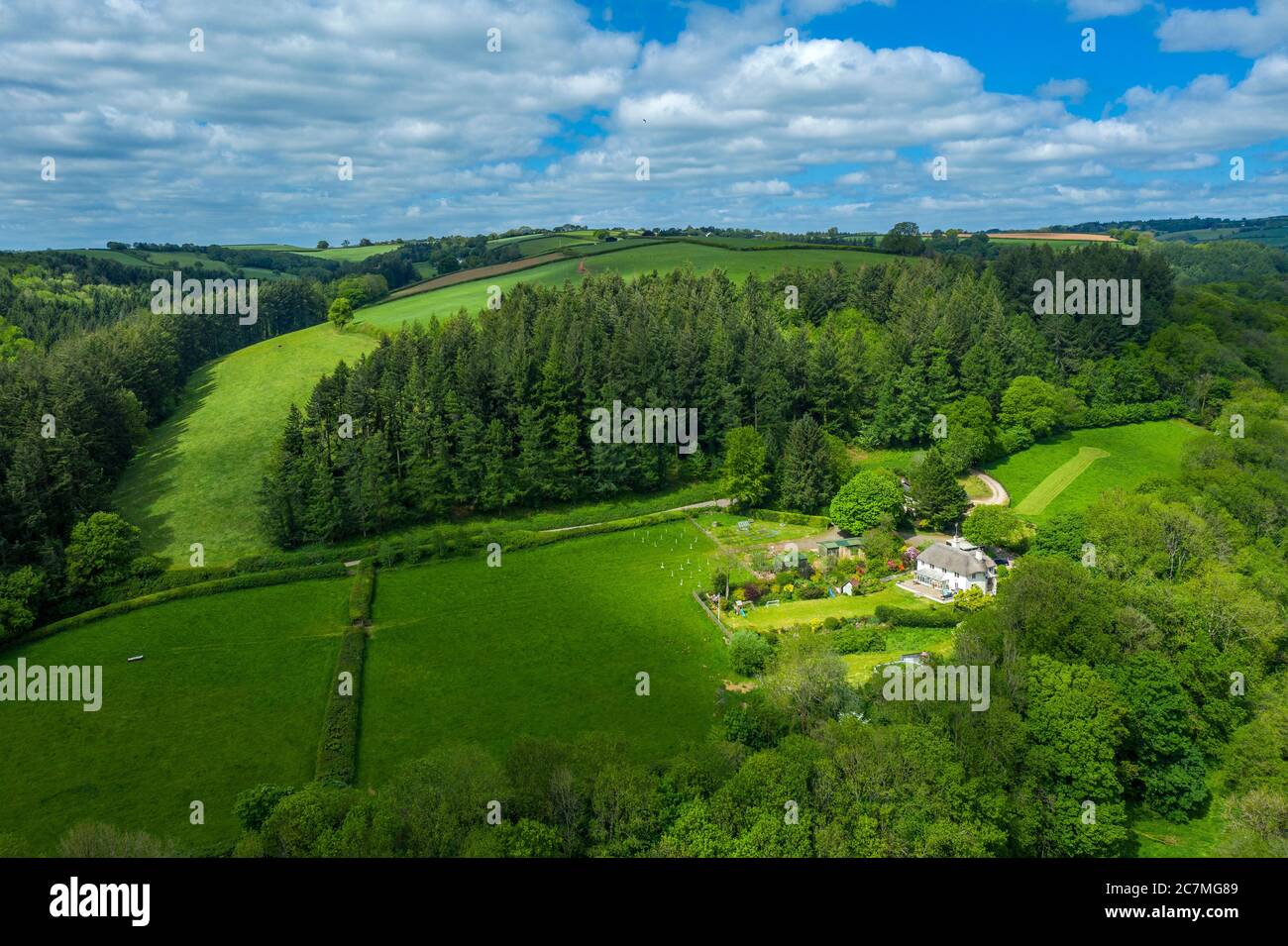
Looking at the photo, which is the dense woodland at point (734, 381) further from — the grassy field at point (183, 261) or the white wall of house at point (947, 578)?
the grassy field at point (183, 261)

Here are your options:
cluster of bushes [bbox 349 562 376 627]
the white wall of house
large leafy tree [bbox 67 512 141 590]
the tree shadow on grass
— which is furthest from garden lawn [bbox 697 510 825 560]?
large leafy tree [bbox 67 512 141 590]

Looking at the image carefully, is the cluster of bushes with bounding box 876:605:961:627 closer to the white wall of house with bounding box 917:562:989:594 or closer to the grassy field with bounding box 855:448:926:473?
the white wall of house with bounding box 917:562:989:594

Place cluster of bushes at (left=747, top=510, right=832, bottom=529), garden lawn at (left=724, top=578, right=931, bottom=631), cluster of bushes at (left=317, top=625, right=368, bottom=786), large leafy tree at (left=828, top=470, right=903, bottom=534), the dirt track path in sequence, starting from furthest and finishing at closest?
the dirt track path, cluster of bushes at (left=747, top=510, right=832, bottom=529), large leafy tree at (left=828, top=470, right=903, bottom=534), garden lawn at (left=724, top=578, right=931, bottom=631), cluster of bushes at (left=317, top=625, right=368, bottom=786)

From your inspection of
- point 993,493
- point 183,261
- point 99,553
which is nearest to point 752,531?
point 993,493

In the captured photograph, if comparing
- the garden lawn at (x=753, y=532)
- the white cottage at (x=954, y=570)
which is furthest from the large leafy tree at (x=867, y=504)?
the white cottage at (x=954, y=570)

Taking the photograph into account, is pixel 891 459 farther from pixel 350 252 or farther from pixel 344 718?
pixel 350 252

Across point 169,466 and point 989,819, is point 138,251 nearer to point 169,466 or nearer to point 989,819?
point 169,466
